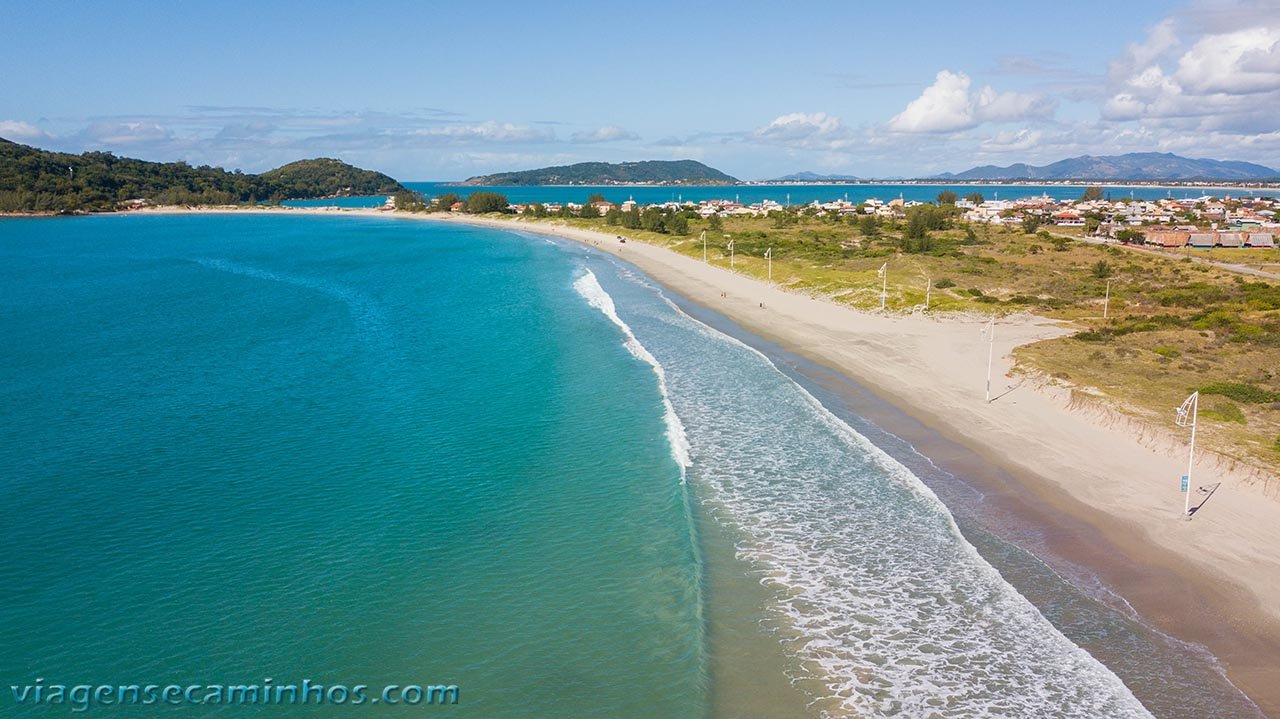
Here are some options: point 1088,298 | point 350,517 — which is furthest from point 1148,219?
point 350,517

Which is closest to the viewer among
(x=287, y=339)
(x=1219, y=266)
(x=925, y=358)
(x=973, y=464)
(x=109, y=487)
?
(x=109, y=487)

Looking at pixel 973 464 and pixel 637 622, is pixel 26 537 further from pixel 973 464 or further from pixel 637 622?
pixel 973 464

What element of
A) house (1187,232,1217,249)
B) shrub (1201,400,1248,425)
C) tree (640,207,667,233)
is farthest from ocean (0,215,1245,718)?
tree (640,207,667,233)

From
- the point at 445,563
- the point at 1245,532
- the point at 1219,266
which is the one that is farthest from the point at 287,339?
the point at 1219,266

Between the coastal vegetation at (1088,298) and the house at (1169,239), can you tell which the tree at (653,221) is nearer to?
the coastal vegetation at (1088,298)

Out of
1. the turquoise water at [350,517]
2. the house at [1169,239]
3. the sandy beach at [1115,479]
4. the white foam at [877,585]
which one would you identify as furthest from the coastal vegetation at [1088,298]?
the turquoise water at [350,517]

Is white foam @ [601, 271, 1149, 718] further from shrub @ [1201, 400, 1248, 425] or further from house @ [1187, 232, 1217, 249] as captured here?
house @ [1187, 232, 1217, 249]
